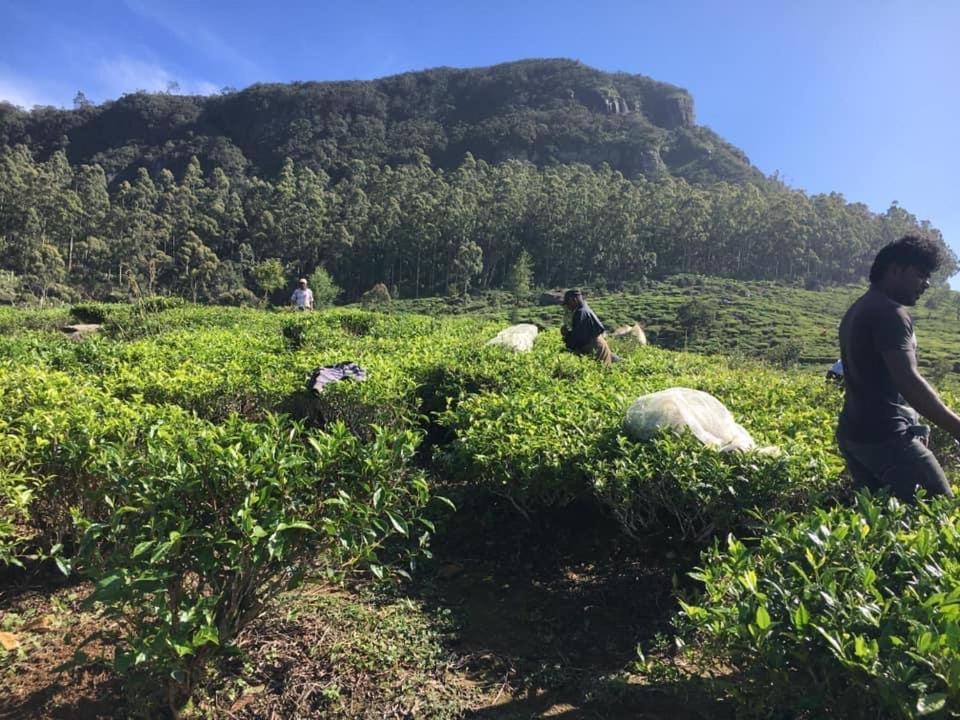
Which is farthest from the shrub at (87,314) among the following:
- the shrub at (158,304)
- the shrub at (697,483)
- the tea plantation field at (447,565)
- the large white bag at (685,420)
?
the shrub at (697,483)

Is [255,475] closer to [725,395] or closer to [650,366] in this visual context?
[725,395]

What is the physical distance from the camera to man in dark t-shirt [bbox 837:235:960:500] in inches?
94.4

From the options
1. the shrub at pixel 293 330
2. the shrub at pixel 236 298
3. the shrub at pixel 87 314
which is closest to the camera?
the shrub at pixel 293 330

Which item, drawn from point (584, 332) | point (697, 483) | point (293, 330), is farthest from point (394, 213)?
point (697, 483)

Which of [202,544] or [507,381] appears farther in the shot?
[507,381]

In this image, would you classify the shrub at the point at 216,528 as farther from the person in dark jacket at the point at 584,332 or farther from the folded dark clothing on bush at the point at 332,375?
the person in dark jacket at the point at 584,332

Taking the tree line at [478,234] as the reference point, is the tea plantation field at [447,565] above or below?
below

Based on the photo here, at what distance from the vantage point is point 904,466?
2475mm

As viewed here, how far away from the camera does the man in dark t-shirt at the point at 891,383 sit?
7.87ft

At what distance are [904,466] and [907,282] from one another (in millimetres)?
779

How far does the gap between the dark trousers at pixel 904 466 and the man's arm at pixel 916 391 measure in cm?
17

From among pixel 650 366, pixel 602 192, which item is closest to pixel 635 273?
pixel 602 192

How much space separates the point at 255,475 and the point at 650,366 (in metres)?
4.90

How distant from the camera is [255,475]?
199 cm
